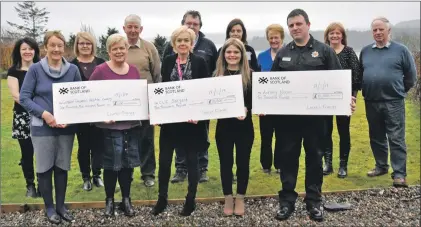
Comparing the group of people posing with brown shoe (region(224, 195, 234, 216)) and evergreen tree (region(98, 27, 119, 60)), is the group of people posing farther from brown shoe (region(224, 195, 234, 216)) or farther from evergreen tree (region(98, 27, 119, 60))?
evergreen tree (region(98, 27, 119, 60))

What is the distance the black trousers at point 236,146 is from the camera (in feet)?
15.8

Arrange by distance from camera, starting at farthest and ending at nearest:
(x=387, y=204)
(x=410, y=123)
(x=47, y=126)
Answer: (x=410, y=123) → (x=387, y=204) → (x=47, y=126)

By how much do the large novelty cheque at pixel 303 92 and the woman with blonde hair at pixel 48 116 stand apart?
7.57 feet

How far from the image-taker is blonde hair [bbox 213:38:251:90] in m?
4.73

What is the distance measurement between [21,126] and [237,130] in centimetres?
299

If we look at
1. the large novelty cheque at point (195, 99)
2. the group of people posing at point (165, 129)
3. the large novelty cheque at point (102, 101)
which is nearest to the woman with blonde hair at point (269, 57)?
the group of people posing at point (165, 129)

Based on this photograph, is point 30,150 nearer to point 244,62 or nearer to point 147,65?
point 147,65

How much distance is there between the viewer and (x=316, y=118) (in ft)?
15.9

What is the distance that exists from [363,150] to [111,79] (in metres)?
5.42

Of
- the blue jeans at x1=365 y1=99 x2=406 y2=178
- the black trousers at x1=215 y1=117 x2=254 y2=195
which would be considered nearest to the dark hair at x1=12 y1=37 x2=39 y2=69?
the black trousers at x1=215 y1=117 x2=254 y2=195

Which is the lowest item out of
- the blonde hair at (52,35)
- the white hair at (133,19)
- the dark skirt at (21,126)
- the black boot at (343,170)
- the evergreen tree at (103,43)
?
the black boot at (343,170)

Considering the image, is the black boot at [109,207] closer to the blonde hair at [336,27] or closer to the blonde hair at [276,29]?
the blonde hair at [276,29]

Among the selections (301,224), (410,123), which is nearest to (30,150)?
(301,224)

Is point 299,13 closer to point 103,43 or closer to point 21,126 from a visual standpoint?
point 21,126
